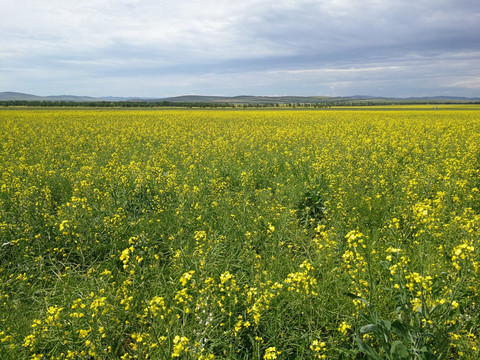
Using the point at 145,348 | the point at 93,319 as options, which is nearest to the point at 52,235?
the point at 93,319

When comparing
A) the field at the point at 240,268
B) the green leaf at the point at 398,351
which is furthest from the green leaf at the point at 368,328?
the green leaf at the point at 398,351

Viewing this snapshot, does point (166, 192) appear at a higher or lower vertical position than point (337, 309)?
higher

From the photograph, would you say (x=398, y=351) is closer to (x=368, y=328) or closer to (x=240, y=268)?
(x=368, y=328)

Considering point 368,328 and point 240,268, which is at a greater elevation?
point 368,328

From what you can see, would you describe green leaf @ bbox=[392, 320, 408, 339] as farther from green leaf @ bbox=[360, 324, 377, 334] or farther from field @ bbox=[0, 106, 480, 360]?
green leaf @ bbox=[360, 324, 377, 334]

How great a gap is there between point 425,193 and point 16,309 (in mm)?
6783

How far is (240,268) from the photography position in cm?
370

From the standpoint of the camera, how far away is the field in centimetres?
234

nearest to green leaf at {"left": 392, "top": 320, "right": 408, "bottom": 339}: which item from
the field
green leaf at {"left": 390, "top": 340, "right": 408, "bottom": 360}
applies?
the field

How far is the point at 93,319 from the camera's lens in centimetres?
259

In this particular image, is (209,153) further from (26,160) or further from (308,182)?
(26,160)

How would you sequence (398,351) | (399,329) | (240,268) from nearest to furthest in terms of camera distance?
(398,351) → (399,329) → (240,268)

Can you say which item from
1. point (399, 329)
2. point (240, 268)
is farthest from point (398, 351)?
point (240, 268)

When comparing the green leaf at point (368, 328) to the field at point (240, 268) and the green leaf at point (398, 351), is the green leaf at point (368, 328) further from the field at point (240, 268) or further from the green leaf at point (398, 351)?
the green leaf at point (398, 351)
